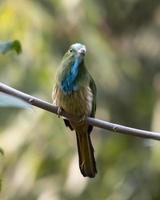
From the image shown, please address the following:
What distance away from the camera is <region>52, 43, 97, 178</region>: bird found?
10.2ft

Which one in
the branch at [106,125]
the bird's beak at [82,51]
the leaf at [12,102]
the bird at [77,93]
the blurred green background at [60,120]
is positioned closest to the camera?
the branch at [106,125]

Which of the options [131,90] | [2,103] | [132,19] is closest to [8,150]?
[131,90]

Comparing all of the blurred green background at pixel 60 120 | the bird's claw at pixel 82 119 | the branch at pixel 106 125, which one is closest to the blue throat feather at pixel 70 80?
the bird's claw at pixel 82 119

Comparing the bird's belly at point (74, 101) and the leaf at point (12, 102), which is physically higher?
the leaf at point (12, 102)

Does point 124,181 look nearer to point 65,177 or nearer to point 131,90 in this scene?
point 65,177

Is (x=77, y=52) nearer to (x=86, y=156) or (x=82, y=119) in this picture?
(x=82, y=119)

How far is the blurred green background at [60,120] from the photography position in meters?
6.09

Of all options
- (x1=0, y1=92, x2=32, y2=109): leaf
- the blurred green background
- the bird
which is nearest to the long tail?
the bird

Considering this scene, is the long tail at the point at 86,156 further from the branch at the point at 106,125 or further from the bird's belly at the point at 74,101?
the branch at the point at 106,125

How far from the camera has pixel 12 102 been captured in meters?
2.68

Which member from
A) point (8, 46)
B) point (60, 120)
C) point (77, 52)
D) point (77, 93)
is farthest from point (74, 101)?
point (60, 120)

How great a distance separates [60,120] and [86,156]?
3150mm

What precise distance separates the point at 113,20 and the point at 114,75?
0.88 m

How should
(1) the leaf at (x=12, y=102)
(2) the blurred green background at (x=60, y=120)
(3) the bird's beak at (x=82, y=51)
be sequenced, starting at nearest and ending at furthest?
(1) the leaf at (x=12, y=102)
(3) the bird's beak at (x=82, y=51)
(2) the blurred green background at (x=60, y=120)
